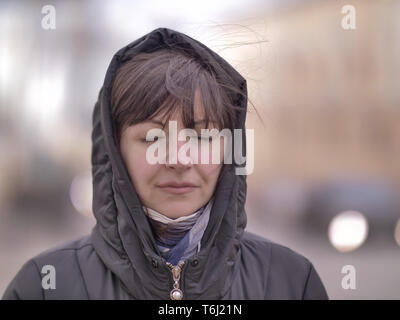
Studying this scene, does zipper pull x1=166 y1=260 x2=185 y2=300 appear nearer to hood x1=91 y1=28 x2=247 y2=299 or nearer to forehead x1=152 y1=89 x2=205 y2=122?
hood x1=91 y1=28 x2=247 y2=299

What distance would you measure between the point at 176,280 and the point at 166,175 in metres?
0.31

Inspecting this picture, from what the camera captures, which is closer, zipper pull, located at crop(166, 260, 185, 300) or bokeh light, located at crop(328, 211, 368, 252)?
zipper pull, located at crop(166, 260, 185, 300)

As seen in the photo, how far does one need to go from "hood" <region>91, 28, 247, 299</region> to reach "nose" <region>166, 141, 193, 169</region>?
14 cm

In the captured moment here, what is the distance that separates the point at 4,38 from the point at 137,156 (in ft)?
2.75

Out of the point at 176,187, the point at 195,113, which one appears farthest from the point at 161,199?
the point at 195,113

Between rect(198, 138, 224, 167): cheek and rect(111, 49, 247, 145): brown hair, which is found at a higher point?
rect(111, 49, 247, 145): brown hair

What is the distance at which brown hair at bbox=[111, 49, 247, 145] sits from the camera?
1339 millimetres

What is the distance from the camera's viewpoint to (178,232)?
4.60ft

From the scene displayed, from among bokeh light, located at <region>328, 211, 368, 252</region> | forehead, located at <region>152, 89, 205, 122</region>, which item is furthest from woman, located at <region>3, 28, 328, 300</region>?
bokeh light, located at <region>328, 211, 368, 252</region>

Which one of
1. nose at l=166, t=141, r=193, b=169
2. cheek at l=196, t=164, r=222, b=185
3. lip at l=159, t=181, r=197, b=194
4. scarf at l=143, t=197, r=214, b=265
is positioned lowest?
scarf at l=143, t=197, r=214, b=265

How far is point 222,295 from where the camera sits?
4.66 feet

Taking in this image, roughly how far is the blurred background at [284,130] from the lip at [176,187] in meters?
0.47
